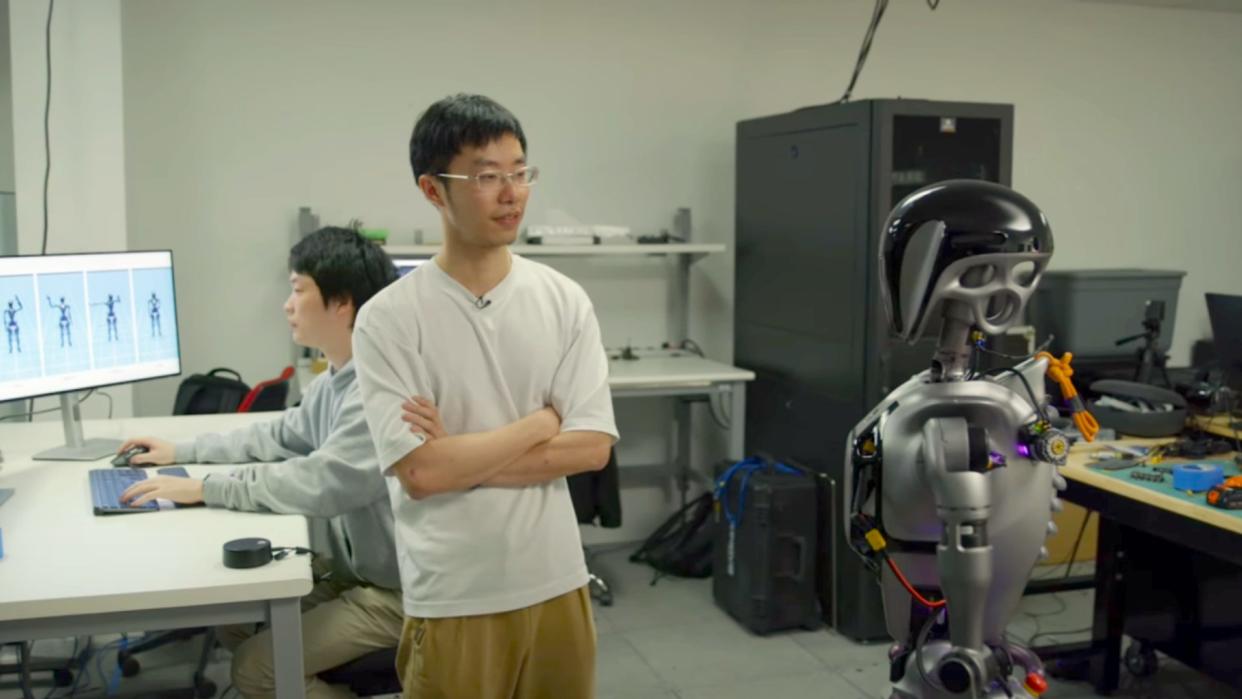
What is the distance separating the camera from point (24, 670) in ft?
8.43

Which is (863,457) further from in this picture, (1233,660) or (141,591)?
(1233,660)

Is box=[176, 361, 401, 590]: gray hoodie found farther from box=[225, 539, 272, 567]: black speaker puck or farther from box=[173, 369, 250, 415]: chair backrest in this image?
box=[173, 369, 250, 415]: chair backrest

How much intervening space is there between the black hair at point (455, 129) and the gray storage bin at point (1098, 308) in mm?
2704

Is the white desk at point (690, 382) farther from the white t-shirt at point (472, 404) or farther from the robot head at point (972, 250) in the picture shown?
the robot head at point (972, 250)

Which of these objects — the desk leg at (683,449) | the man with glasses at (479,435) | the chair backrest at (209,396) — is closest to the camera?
the man with glasses at (479,435)

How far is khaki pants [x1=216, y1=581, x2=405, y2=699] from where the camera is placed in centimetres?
197

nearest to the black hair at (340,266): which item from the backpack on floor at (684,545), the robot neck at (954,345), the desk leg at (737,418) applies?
the robot neck at (954,345)

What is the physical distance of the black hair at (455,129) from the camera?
1.60 m

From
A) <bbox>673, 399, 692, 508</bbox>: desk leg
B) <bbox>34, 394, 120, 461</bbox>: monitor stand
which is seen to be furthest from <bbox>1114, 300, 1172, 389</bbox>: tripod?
<bbox>34, 394, 120, 461</bbox>: monitor stand

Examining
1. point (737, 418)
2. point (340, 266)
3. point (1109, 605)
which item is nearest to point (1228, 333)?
point (1109, 605)

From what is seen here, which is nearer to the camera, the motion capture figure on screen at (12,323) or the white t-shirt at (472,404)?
the white t-shirt at (472,404)

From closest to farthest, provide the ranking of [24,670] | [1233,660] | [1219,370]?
[24,670], [1233,660], [1219,370]

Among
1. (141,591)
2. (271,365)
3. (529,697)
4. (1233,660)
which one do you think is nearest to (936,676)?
(529,697)

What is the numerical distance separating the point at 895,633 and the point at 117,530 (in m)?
1.36
